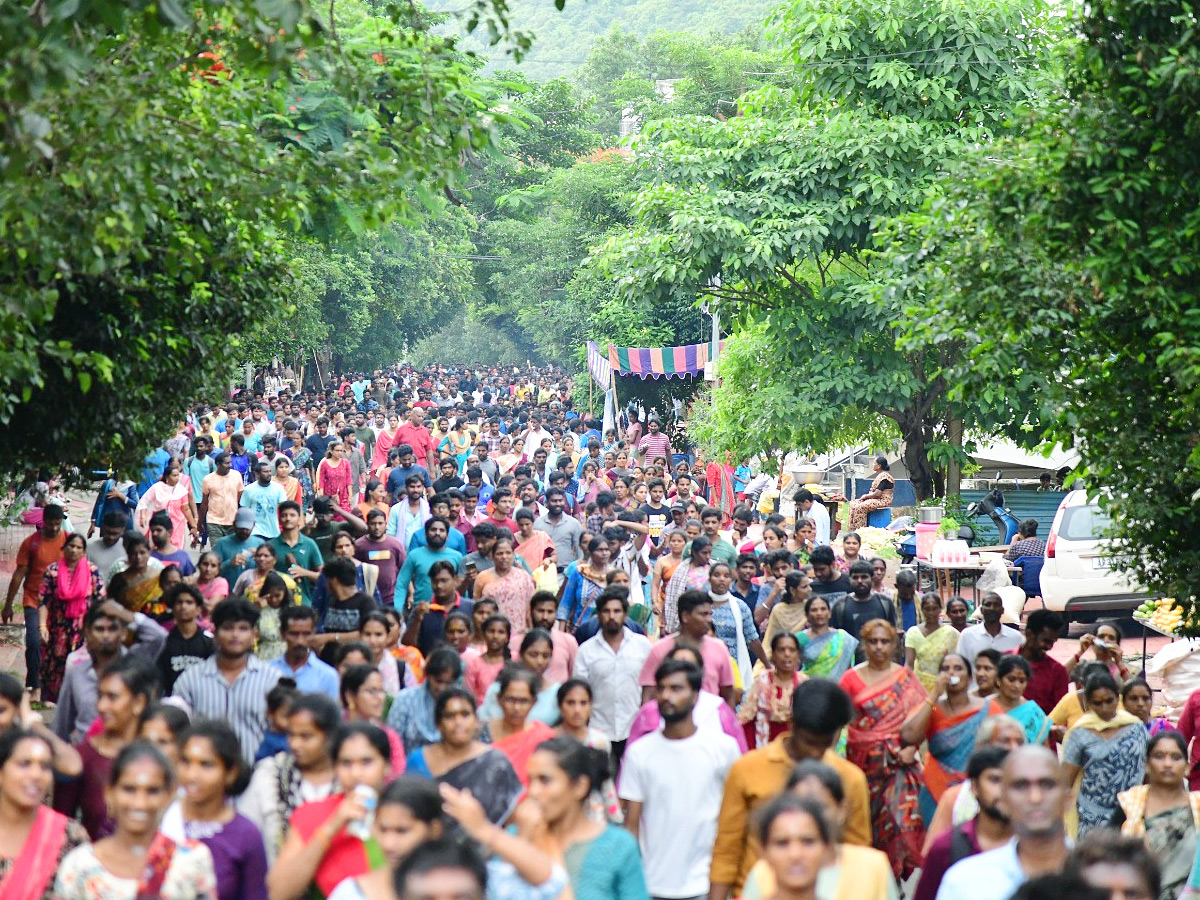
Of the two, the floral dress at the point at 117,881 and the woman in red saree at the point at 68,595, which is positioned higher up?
the floral dress at the point at 117,881

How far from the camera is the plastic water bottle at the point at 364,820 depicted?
5.38 metres

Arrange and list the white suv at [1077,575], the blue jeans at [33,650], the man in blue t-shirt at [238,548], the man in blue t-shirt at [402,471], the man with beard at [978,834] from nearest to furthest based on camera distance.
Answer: the man with beard at [978,834] < the blue jeans at [33,650] < the man in blue t-shirt at [238,548] < the man in blue t-shirt at [402,471] < the white suv at [1077,575]

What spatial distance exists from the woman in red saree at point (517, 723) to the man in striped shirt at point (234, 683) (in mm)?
1399

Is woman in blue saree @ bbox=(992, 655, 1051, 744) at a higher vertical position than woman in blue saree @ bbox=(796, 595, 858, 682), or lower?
higher

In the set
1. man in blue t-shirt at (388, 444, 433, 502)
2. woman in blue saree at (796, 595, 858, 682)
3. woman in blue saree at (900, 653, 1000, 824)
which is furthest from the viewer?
man in blue t-shirt at (388, 444, 433, 502)

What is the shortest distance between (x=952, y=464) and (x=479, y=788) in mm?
16024

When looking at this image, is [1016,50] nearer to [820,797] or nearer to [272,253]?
[272,253]

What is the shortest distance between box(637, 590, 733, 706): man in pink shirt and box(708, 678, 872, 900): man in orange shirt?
2.47 m

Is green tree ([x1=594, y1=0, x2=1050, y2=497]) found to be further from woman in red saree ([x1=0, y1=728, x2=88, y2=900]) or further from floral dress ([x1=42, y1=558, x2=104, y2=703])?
woman in red saree ([x1=0, y1=728, x2=88, y2=900])

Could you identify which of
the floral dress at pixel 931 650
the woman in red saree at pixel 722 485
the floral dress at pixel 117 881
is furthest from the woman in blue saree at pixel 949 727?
the woman in red saree at pixel 722 485

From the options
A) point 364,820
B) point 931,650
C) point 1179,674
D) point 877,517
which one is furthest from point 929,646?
point 877,517

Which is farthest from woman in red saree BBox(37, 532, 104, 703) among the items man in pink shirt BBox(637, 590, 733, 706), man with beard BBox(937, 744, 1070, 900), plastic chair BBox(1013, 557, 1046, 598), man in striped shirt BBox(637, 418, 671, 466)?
man in striped shirt BBox(637, 418, 671, 466)

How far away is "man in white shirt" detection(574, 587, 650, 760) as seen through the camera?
941 centimetres

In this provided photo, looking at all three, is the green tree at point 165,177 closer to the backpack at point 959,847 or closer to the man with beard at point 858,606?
the backpack at point 959,847
